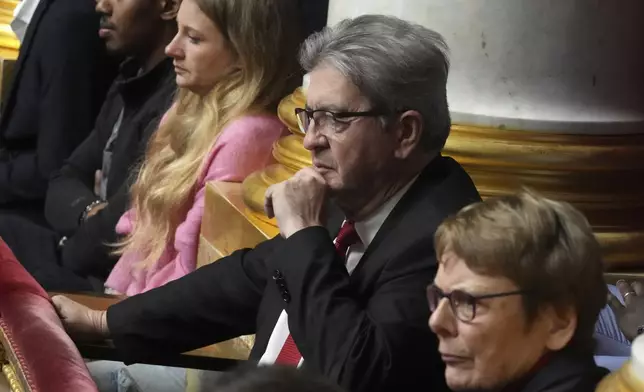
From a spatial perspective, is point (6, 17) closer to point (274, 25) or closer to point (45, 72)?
point (45, 72)

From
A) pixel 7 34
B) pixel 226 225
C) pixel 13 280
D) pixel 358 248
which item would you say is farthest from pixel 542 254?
pixel 7 34

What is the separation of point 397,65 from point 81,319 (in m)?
0.83

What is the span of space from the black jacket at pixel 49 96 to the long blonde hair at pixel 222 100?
114 centimetres

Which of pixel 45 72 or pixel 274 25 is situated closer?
pixel 274 25

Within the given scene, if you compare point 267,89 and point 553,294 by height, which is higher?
point 553,294

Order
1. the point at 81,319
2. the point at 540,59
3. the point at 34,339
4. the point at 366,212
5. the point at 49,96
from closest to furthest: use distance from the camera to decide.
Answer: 1. the point at 366,212
2. the point at 34,339
3. the point at 81,319
4. the point at 540,59
5. the point at 49,96

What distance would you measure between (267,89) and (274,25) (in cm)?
17

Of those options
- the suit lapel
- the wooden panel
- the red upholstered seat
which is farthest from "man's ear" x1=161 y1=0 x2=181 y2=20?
the red upholstered seat

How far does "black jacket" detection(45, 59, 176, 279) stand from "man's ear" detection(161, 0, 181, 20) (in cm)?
18

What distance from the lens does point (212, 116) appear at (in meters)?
3.19

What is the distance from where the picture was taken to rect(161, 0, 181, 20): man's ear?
3.87 m

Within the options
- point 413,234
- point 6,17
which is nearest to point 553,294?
point 413,234

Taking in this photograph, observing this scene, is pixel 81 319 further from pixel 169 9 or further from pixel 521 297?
pixel 169 9

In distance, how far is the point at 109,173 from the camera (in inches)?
148
